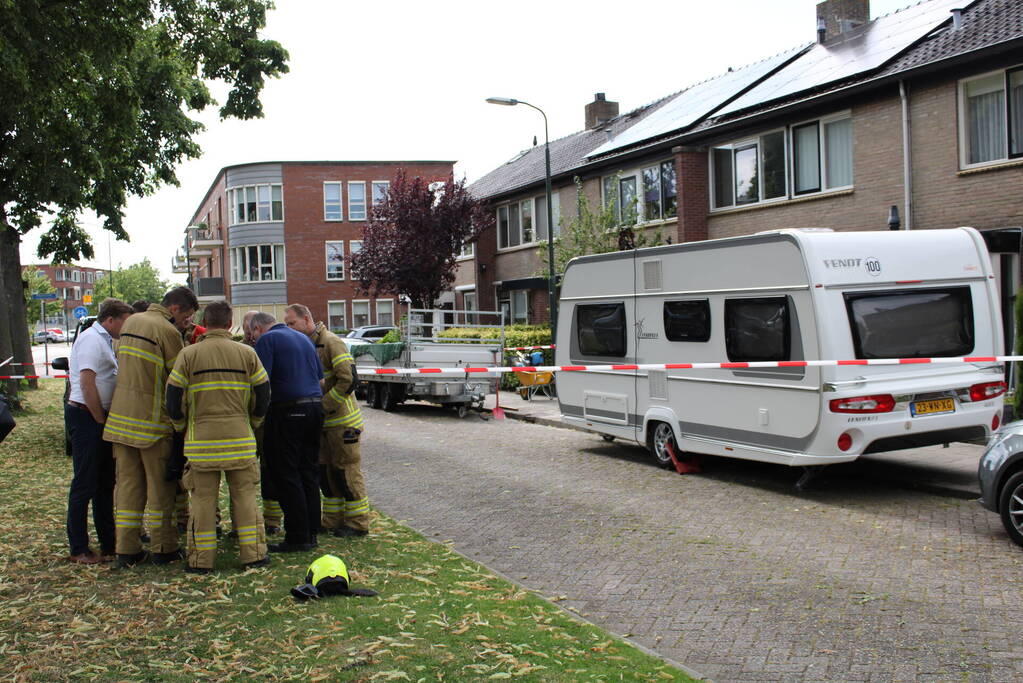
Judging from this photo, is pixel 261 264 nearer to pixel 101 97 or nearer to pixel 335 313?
pixel 335 313

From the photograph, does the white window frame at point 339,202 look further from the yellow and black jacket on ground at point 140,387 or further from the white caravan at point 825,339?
the yellow and black jacket on ground at point 140,387

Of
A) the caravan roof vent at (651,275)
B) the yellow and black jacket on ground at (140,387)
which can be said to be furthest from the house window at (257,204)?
the yellow and black jacket on ground at (140,387)

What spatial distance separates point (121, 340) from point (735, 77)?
21374 mm

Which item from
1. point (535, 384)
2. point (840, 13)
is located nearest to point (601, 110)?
point (840, 13)

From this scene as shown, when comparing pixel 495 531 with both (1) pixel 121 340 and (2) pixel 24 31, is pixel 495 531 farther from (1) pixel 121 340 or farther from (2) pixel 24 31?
(2) pixel 24 31

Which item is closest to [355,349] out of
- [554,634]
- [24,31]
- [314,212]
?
[24,31]

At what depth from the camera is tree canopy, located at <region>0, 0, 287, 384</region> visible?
852cm

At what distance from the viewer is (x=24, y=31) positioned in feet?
26.0

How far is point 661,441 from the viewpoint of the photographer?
1102 cm

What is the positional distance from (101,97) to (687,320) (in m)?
7.53

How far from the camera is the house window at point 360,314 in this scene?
50875 millimetres

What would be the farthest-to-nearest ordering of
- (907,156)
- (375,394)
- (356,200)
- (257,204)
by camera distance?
(257,204) → (356,200) → (375,394) → (907,156)

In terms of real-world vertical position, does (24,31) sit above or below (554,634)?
above

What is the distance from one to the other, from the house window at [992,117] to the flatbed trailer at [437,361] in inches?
344
